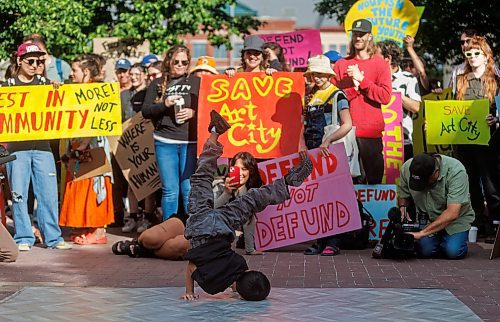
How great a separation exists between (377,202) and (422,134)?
1682 millimetres

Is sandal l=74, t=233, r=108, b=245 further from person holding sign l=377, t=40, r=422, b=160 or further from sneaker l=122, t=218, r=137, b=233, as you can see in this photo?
person holding sign l=377, t=40, r=422, b=160

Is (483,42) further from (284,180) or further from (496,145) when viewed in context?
(284,180)

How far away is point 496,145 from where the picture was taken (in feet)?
38.5

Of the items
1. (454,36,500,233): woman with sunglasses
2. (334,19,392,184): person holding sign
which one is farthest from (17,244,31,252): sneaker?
(454,36,500,233): woman with sunglasses

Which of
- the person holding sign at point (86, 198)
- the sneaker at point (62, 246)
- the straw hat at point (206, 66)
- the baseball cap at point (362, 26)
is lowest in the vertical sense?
the sneaker at point (62, 246)

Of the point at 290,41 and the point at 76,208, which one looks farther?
the point at 290,41

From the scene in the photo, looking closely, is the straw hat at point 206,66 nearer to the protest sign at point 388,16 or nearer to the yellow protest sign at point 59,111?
the yellow protest sign at point 59,111

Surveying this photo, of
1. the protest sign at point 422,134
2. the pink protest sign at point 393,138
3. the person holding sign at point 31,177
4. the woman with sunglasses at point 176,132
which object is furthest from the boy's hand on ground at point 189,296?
the protest sign at point 422,134

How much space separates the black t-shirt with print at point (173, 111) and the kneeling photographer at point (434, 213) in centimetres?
236

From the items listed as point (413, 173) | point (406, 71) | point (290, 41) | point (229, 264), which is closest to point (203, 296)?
point (229, 264)

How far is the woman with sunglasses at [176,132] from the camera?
11.4 meters

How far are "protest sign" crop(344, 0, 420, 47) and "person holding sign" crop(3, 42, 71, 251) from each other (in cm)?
441

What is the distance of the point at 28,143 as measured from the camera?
36.4 feet

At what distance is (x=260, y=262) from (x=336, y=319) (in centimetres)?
288
